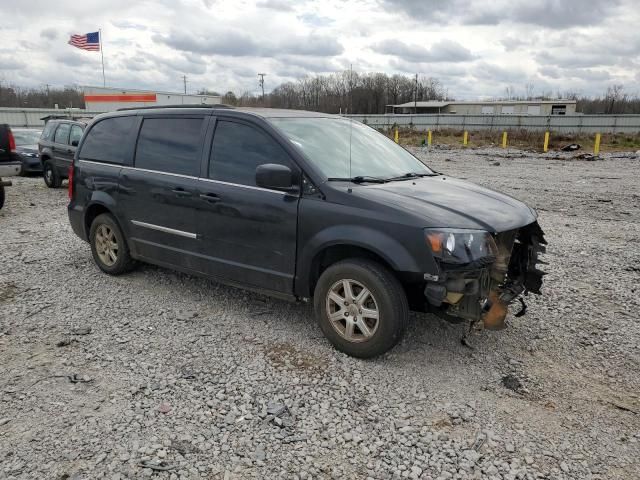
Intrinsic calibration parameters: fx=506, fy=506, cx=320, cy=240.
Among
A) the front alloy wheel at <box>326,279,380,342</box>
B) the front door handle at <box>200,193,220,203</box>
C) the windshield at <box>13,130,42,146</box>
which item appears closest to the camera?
the front alloy wheel at <box>326,279,380,342</box>

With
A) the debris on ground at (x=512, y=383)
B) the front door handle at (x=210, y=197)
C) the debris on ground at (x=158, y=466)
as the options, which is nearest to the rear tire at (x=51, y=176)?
the front door handle at (x=210, y=197)

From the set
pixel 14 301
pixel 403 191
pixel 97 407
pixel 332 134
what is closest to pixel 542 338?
pixel 403 191

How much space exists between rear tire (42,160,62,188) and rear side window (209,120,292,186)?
34.2ft

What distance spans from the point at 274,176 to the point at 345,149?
95cm

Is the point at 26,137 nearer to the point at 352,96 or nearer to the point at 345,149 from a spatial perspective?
the point at 345,149

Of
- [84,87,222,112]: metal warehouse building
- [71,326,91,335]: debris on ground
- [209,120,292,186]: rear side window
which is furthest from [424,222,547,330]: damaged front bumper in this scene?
[84,87,222,112]: metal warehouse building

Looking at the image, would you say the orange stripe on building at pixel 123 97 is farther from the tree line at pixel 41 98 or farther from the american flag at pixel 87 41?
the tree line at pixel 41 98

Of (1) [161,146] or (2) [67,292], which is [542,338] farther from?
(2) [67,292]

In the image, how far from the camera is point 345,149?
15.0 ft

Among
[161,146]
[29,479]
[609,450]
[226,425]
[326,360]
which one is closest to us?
[29,479]

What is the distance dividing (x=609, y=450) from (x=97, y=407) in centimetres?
314

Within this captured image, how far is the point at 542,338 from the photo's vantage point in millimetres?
4363

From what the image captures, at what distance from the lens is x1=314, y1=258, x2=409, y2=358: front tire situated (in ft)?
11.9

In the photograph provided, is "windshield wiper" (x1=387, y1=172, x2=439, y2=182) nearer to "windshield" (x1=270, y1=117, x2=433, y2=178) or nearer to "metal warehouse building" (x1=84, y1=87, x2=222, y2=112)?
"windshield" (x1=270, y1=117, x2=433, y2=178)
